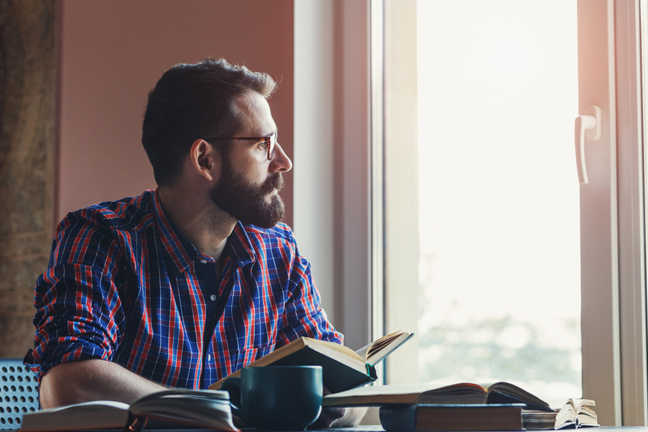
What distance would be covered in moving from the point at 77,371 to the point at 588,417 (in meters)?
0.80

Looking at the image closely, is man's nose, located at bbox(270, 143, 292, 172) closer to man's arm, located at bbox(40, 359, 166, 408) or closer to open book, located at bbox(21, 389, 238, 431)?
man's arm, located at bbox(40, 359, 166, 408)

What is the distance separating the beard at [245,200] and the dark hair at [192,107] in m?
0.10

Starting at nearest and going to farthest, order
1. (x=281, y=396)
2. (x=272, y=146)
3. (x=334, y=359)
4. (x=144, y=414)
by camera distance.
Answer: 1. (x=144, y=414)
2. (x=281, y=396)
3. (x=334, y=359)
4. (x=272, y=146)

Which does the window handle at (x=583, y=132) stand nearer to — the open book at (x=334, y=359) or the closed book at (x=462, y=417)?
the open book at (x=334, y=359)

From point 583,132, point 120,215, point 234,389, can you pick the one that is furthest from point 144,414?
point 583,132

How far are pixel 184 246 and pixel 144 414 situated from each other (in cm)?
77

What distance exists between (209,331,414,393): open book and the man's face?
22.2 inches

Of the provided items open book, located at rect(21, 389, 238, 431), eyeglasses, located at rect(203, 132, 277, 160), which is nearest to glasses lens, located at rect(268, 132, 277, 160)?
eyeglasses, located at rect(203, 132, 277, 160)

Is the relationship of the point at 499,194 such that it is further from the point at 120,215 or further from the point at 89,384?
the point at 89,384

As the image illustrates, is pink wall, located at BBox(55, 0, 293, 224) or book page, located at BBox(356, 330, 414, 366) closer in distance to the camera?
book page, located at BBox(356, 330, 414, 366)

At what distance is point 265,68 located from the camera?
1.80 m

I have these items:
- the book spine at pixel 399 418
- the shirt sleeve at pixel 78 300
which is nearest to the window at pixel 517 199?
the book spine at pixel 399 418

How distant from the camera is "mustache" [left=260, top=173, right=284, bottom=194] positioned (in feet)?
5.06

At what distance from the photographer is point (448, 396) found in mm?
780
